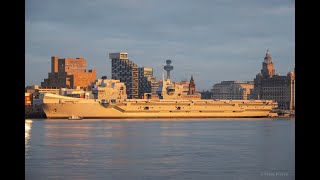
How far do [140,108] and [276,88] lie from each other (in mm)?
63968

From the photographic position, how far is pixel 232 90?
509 ft

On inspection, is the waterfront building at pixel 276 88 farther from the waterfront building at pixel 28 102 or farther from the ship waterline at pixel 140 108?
the waterfront building at pixel 28 102

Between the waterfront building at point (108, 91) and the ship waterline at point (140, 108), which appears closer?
the ship waterline at point (140, 108)

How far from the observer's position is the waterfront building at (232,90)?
153 meters

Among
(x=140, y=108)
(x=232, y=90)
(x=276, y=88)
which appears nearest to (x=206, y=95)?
(x=232, y=90)

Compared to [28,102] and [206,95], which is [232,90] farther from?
[28,102]

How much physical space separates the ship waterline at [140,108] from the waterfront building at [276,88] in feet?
143

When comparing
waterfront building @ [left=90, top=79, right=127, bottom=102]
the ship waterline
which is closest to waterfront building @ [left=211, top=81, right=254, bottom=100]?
waterfront building @ [left=90, top=79, right=127, bottom=102]

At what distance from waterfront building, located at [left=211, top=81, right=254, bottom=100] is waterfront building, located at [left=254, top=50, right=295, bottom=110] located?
6.99 m

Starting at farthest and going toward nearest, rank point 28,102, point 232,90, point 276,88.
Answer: point 232,90 → point 276,88 → point 28,102

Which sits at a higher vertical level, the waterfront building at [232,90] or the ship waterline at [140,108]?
the waterfront building at [232,90]

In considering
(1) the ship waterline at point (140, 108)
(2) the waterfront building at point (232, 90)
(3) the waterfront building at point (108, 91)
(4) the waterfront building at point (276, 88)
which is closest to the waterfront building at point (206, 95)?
(2) the waterfront building at point (232, 90)

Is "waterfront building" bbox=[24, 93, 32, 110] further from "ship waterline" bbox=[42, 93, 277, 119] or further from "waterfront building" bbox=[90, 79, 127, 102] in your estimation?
"ship waterline" bbox=[42, 93, 277, 119]
